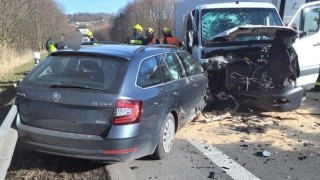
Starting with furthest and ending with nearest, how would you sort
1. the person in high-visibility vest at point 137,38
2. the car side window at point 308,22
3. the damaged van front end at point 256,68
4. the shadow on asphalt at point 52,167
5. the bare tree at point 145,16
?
the bare tree at point 145,16 < the person in high-visibility vest at point 137,38 < the car side window at point 308,22 < the damaged van front end at point 256,68 < the shadow on asphalt at point 52,167

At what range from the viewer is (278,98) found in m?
7.41

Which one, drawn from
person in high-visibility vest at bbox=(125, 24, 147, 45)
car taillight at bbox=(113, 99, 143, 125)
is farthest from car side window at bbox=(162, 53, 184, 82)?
person in high-visibility vest at bbox=(125, 24, 147, 45)

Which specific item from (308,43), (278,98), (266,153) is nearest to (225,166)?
(266,153)

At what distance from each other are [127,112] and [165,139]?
1147 millimetres

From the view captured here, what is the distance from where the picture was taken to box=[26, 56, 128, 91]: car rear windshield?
446 centimetres

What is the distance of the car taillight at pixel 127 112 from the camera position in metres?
4.27

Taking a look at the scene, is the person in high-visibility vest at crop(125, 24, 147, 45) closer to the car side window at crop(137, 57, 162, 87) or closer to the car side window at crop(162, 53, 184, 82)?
the car side window at crop(162, 53, 184, 82)

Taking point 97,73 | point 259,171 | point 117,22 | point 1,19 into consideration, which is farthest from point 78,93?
point 117,22

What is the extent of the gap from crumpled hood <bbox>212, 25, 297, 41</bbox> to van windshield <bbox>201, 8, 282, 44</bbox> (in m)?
0.62

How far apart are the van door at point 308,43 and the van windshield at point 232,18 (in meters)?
0.62

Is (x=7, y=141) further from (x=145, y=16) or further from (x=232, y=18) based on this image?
(x=145, y=16)

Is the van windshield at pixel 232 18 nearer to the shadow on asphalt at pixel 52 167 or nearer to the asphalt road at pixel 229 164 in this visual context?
the asphalt road at pixel 229 164

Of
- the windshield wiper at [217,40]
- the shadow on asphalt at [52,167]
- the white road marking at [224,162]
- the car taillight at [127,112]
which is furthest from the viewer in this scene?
the windshield wiper at [217,40]

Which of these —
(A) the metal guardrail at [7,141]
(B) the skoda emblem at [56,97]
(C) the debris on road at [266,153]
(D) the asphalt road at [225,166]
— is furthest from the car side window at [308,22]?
(A) the metal guardrail at [7,141]
